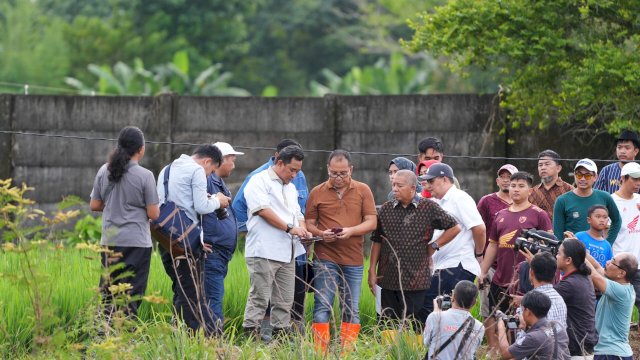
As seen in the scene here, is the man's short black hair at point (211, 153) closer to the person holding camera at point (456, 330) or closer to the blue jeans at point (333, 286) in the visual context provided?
the blue jeans at point (333, 286)

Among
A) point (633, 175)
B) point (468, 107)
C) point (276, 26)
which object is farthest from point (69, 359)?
point (276, 26)

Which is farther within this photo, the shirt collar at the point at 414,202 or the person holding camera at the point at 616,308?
the shirt collar at the point at 414,202

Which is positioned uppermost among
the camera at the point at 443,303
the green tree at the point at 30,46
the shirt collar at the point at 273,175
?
the green tree at the point at 30,46

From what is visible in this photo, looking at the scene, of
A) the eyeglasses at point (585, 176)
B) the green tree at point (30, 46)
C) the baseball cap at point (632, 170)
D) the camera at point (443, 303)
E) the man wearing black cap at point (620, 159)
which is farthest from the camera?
the green tree at point (30, 46)

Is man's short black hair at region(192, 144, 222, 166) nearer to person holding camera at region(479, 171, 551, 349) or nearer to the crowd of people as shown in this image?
the crowd of people

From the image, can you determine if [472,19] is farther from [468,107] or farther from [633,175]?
[633,175]

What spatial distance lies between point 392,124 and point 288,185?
4888 millimetres

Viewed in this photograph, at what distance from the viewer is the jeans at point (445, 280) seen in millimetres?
9766

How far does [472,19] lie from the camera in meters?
13.2

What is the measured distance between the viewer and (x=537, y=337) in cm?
794

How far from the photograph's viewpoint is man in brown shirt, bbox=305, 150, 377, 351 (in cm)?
988

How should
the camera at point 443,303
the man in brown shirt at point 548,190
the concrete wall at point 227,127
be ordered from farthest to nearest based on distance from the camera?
the concrete wall at point 227,127, the man in brown shirt at point 548,190, the camera at point 443,303

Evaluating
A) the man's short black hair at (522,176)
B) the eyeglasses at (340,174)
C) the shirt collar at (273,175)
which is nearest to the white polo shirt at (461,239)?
the man's short black hair at (522,176)

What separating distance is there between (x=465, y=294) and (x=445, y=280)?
1.83 metres
